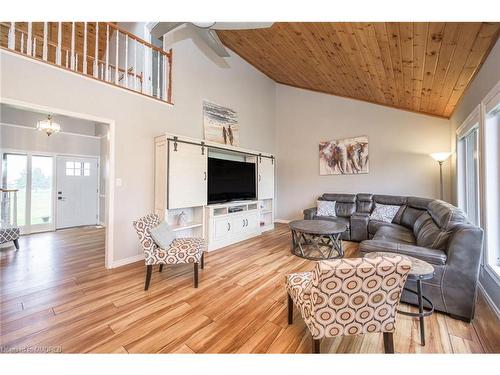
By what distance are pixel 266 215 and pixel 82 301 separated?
407cm

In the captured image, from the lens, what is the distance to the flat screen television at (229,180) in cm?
408

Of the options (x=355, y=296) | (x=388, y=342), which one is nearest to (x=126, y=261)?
(x=355, y=296)

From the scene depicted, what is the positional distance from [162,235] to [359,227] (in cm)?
367

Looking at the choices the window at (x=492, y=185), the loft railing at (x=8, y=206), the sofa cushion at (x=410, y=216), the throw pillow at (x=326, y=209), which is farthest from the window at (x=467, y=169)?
the loft railing at (x=8, y=206)

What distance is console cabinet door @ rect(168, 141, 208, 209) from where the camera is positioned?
10.9 ft

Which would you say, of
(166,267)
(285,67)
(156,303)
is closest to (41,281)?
(166,267)

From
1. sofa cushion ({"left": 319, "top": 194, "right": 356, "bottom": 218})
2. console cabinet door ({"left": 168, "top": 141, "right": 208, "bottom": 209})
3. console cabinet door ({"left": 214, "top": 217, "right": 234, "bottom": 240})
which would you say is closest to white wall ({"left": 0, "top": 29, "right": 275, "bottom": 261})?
console cabinet door ({"left": 168, "top": 141, "right": 208, "bottom": 209})

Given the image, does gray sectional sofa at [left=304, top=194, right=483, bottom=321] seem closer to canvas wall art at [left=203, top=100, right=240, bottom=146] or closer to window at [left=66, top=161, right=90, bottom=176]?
canvas wall art at [left=203, top=100, right=240, bottom=146]

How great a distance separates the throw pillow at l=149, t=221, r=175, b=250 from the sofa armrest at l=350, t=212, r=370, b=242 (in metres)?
3.48

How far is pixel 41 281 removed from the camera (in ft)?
8.44

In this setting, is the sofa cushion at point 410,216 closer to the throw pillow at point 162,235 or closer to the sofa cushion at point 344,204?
the sofa cushion at point 344,204

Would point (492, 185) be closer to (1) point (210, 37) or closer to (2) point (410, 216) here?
(2) point (410, 216)

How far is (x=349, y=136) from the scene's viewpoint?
5312 millimetres
